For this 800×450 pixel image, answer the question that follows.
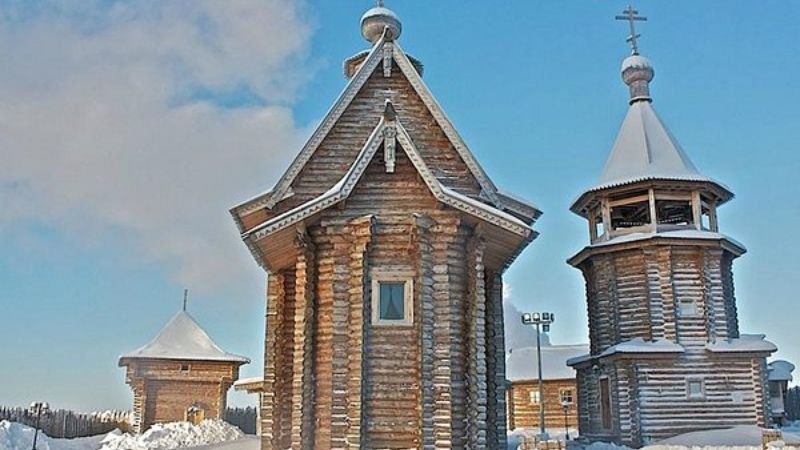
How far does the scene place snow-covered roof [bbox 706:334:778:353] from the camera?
85.7 feet

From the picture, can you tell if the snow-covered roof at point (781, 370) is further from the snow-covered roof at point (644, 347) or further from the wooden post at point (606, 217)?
the wooden post at point (606, 217)

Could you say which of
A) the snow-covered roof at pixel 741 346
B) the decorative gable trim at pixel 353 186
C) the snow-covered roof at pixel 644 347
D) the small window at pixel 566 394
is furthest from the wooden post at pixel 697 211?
the small window at pixel 566 394

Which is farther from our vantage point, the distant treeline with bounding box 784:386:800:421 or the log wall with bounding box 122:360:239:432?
the distant treeline with bounding box 784:386:800:421

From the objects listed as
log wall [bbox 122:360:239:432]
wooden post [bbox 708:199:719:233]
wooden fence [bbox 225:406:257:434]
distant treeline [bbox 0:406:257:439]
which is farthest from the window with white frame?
wooden fence [bbox 225:406:257:434]

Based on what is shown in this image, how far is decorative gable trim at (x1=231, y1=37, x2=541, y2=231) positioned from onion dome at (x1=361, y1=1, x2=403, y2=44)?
3.41 metres

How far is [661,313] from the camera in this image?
1067 inches

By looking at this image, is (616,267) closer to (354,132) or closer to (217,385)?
(354,132)

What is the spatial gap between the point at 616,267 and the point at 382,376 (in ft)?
53.1

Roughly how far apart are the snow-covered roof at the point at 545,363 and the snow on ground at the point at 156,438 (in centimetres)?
2026

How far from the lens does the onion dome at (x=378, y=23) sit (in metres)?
21.2

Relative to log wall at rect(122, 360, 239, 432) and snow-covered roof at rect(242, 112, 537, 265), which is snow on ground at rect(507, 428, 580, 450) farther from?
log wall at rect(122, 360, 239, 432)

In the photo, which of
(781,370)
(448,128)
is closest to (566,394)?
(781,370)

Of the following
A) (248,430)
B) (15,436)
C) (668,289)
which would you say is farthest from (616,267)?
(248,430)

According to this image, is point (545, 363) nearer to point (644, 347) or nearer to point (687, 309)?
point (687, 309)
